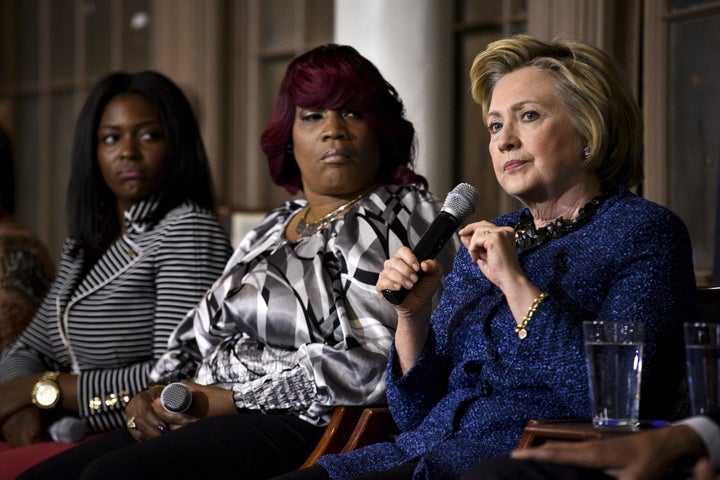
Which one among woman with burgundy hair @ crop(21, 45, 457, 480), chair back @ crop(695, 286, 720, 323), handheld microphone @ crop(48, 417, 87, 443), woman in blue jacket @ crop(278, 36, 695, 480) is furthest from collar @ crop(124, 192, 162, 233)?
chair back @ crop(695, 286, 720, 323)

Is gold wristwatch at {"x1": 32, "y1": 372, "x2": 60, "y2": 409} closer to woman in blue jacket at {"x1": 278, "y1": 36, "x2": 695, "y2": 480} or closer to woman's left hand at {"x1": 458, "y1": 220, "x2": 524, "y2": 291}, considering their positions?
woman in blue jacket at {"x1": 278, "y1": 36, "x2": 695, "y2": 480}

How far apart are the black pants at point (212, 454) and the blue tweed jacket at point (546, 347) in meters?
0.27

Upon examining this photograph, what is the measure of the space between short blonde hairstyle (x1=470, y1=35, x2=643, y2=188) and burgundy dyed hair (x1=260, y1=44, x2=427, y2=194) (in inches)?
20.2

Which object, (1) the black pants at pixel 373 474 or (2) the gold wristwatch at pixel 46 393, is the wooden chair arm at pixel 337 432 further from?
(2) the gold wristwatch at pixel 46 393

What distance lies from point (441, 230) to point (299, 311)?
609mm

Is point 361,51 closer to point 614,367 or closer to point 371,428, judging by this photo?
point 371,428

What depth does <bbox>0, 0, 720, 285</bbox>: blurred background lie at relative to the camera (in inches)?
122

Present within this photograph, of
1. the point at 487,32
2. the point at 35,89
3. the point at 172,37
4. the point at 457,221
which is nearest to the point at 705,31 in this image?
the point at 487,32

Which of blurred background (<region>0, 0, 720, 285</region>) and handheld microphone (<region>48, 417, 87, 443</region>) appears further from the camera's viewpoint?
blurred background (<region>0, 0, 720, 285</region>)

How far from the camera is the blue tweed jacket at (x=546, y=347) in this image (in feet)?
5.67

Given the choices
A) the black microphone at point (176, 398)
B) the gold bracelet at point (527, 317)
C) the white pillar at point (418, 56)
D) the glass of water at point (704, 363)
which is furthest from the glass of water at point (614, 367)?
the white pillar at point (418, 56)

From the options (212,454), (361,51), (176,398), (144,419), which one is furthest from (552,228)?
(361,51)

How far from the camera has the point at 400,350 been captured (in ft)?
6.63

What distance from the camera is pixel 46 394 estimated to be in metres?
2.75
